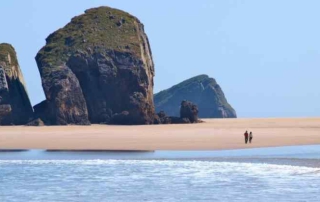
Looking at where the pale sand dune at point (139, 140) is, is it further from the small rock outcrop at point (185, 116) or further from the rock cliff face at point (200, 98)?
the rock cliff face at point (200, 98)

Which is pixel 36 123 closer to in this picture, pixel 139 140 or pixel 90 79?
pixel 90 79

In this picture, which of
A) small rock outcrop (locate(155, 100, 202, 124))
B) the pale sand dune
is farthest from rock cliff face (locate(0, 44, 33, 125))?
the pale sand dune

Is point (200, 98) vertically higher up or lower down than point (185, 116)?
higher up

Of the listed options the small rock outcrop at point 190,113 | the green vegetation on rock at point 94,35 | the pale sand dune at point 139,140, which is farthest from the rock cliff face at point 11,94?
the pale sand dune at point 139,140

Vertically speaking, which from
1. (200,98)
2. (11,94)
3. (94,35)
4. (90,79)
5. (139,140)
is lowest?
(139,140)

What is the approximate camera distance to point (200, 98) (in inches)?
5330

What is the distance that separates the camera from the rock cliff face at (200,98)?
130 metres

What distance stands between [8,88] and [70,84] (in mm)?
6318

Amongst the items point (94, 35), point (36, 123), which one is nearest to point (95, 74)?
point (94, 35)

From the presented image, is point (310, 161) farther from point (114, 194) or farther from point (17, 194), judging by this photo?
point (17, 194)

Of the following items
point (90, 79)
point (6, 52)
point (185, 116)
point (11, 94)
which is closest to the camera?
point (11, 94)

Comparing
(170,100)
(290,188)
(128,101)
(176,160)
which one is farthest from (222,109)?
(290,188)

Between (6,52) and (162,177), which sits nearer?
(162,177)

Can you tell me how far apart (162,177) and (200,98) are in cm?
11058
